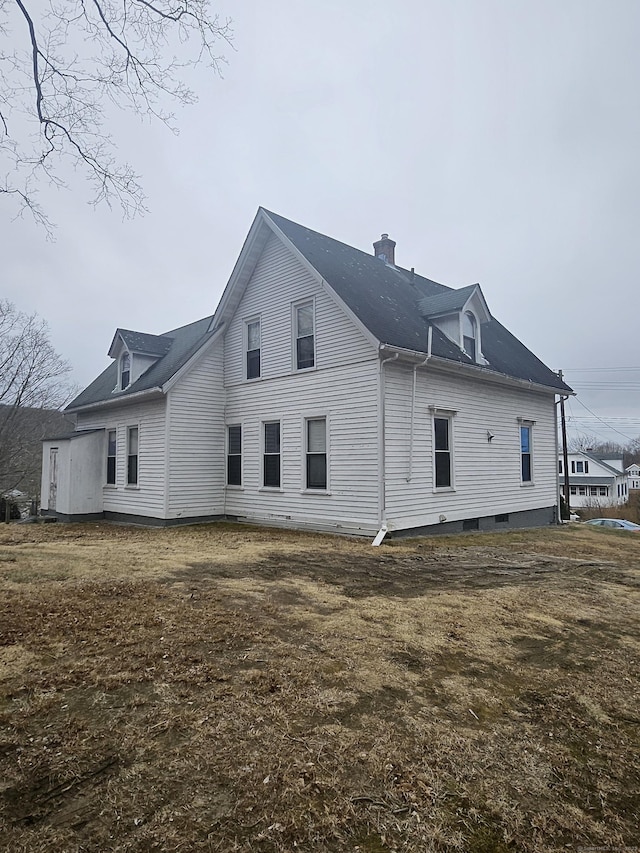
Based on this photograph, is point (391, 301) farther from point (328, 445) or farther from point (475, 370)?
point (328, 445)

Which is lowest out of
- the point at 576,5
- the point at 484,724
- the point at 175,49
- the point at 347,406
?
the point at 484,724

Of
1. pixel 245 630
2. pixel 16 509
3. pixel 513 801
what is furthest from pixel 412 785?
pixel 16 509

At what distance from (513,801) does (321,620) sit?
279cm

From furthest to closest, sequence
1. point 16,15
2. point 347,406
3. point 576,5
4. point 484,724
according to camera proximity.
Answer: point 347,406
point 576,5
point 16,15
point 484,724

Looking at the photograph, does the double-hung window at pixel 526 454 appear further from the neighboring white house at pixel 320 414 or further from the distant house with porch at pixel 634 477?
the distant house with porch at pixel 634 477

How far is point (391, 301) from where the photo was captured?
13.5 meters

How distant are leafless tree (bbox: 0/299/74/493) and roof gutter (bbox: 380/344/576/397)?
84.0 ft

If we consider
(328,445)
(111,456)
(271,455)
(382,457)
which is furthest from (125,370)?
(382,457)

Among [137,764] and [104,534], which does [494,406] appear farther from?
[137,764]

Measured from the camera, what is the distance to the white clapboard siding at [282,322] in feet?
39.1

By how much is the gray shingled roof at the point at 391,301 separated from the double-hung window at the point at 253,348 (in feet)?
8.96

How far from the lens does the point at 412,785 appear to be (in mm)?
2361

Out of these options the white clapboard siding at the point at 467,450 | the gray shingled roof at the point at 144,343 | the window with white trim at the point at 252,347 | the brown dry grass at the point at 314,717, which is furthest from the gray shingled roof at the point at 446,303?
the brown dry grass at the point at 314,717

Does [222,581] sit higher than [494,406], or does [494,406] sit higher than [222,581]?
[494,406]
